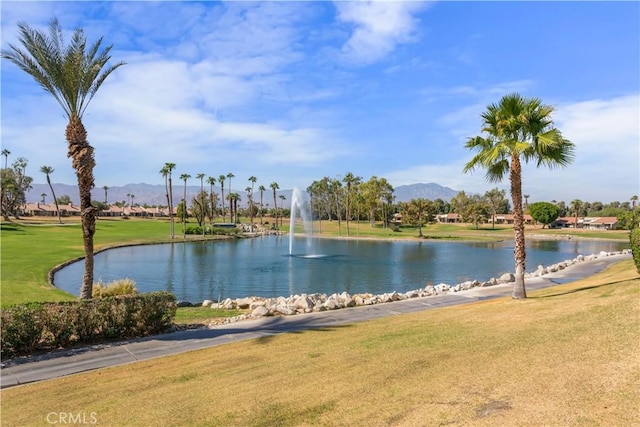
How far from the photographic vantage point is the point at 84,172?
16.0 m

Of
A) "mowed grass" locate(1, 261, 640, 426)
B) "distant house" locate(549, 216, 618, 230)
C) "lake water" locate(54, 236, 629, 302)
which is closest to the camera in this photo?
"mowed grass" locate(1, 261, 640, 426)

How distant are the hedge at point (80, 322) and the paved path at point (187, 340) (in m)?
0.55

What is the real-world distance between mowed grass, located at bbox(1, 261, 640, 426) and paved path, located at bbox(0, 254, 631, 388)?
732 millimetres

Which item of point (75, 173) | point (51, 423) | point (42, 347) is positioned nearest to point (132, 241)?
point (75, 173)

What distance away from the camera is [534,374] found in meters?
7.02

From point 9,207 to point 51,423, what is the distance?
115029 millimetres

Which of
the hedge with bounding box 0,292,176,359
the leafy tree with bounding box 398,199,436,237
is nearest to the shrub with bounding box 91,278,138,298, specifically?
the hedge with bounding box 0,292,176,359

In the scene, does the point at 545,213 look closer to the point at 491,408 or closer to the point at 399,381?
the point at 399,381

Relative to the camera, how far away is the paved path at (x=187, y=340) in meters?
10.3

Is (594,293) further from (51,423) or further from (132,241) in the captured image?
(132,241)

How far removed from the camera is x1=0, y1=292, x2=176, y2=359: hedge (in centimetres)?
1121

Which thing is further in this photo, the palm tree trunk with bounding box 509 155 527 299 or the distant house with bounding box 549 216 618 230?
the distant house with bounding box 549 216 618 230

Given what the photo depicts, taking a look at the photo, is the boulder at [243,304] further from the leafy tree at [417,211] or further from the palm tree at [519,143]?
the leafy tree at [417,211]

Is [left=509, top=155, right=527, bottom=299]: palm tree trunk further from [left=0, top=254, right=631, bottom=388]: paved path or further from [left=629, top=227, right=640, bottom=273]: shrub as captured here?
[left=629, top=227, right=640, bottom=273]: shrub
